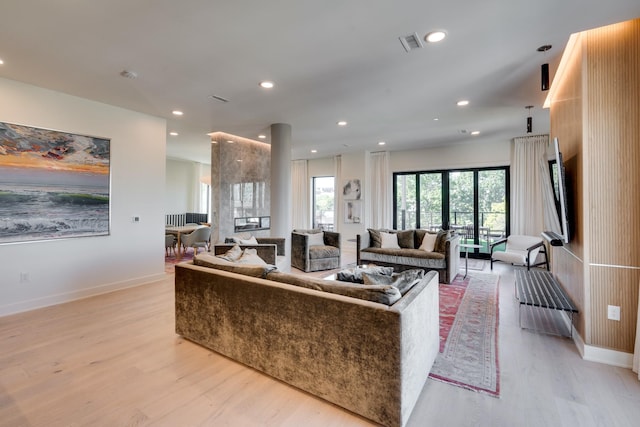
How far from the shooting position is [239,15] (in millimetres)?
2260

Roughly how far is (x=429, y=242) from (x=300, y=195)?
5.06m

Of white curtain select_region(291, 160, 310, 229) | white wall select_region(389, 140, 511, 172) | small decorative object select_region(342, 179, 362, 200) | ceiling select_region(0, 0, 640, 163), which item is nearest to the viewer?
ceiling select_region(0, 0, 640, 163)

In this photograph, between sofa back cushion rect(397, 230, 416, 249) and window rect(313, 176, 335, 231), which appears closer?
sofa back cushion rect(397, 230, 416, 249)

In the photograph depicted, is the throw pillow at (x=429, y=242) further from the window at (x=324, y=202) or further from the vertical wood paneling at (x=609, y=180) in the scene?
the window at (x=324, y=202)

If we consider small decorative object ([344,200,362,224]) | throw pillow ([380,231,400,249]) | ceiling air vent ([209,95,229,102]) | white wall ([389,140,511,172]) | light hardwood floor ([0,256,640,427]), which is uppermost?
ceiling air vent ([209,95,229,102])

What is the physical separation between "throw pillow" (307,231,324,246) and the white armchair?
3.41 meters

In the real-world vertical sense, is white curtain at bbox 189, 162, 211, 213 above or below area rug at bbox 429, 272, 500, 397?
above

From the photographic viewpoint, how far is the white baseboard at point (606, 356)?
237 centimetres

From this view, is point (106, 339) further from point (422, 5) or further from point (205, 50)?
point (422, 5)

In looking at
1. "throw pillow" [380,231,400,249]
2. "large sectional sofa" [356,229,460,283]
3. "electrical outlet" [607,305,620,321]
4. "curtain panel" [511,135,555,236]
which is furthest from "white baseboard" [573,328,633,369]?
"curtain panel" [511,135,555,236]

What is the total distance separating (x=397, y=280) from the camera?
2.12 m

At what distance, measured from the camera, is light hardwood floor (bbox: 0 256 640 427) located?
1.81 metres

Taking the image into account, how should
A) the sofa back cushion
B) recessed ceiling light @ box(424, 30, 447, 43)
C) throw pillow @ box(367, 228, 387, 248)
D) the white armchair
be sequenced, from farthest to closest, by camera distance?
throw pillow @ box(367, 228, 387, 248) → the sofa back cushion → the white armchair → recessed ceiling light @ box(424, 30, 447, 43)

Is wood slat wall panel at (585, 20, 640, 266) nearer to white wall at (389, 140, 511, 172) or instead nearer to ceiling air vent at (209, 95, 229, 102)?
ceiling air vent at (209, 95, 229, 102)
